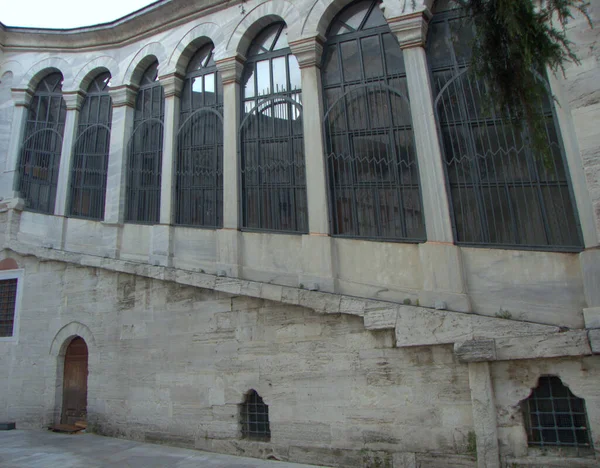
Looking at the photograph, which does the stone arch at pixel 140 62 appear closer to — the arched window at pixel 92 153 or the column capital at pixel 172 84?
the column capital at pixel 172 84

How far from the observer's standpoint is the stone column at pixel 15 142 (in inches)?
447

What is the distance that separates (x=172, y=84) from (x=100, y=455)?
7.45m

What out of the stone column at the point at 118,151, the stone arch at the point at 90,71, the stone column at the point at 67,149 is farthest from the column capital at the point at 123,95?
the stone column at the point at 67,149

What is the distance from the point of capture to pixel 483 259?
7035mm

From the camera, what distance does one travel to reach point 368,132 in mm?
8234

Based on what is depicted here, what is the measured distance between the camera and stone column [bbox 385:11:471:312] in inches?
275

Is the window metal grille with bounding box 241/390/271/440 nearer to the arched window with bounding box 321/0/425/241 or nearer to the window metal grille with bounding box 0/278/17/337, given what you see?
the arched window with bounding box 321/0/425/241

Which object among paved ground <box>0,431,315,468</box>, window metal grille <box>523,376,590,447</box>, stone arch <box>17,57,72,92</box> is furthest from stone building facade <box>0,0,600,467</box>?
paved ground <box>0,431,315,468</box>

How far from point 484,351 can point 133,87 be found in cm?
950

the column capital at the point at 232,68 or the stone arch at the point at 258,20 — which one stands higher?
the stone arch at the point at 258,20

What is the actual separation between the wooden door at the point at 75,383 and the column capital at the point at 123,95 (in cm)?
541

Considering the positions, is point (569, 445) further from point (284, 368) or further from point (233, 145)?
point (233, 145)

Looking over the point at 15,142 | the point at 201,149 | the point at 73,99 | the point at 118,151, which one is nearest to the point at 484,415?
the point at 201,149

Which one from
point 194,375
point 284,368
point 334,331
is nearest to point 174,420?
point 194,375
